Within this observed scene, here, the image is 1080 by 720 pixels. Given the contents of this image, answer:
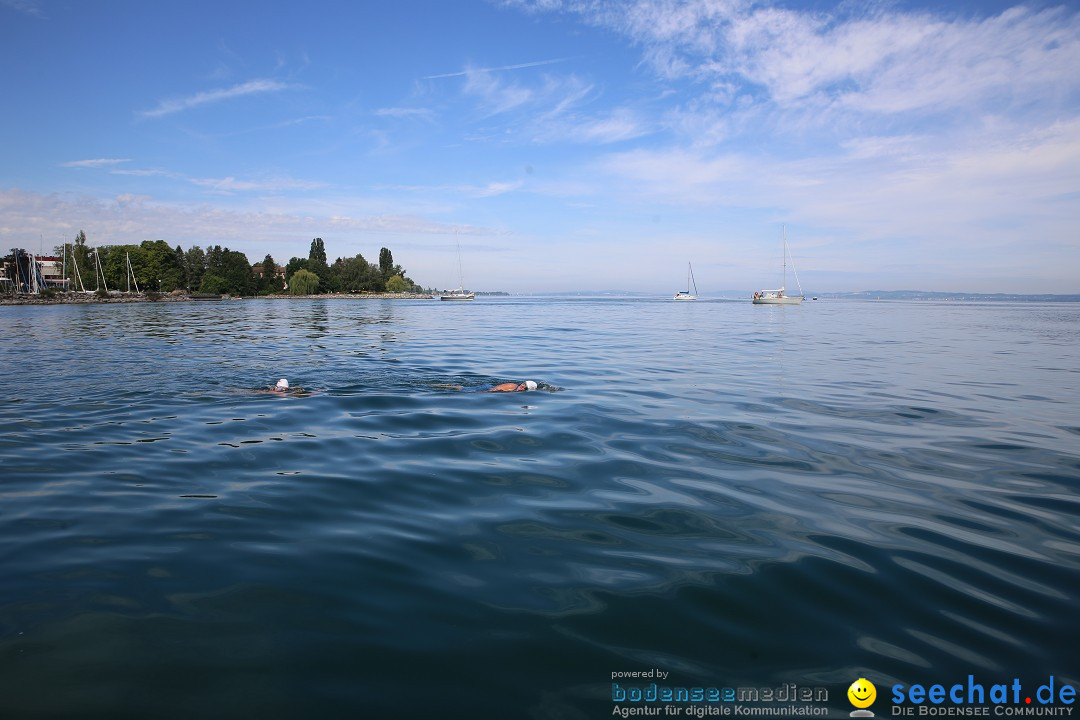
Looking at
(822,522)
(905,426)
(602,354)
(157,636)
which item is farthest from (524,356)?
(157,636)

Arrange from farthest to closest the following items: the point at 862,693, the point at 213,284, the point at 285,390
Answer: the point at 213,284 → the point at 285,390 → the point at 862,693

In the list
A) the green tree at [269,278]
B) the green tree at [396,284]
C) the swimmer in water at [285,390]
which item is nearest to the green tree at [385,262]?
the green tree at [396,284]

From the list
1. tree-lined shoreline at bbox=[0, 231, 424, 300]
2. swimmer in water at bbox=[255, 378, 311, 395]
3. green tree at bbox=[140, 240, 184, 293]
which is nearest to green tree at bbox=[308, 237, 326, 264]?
tree-lined shoreline at bbox=[0, 231, 424, 300]

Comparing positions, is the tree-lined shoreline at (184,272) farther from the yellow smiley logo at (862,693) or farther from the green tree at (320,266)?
the yellow smiley logo at (862,693)

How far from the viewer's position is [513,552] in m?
4.81

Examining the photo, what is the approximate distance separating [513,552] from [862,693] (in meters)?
2.66

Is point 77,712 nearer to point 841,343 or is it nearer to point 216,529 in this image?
point 216,529

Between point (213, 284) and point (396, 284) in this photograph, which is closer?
point (213, 284)

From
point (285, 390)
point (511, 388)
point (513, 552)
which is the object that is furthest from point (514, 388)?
point (513, 552)

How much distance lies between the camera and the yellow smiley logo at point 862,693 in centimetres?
314

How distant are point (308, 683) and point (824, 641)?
3.25 meters

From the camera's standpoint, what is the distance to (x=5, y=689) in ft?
9.99

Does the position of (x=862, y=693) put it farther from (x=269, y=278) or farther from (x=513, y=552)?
(x=269, y=278)

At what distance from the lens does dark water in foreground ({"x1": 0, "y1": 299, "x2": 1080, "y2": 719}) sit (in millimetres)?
3293
